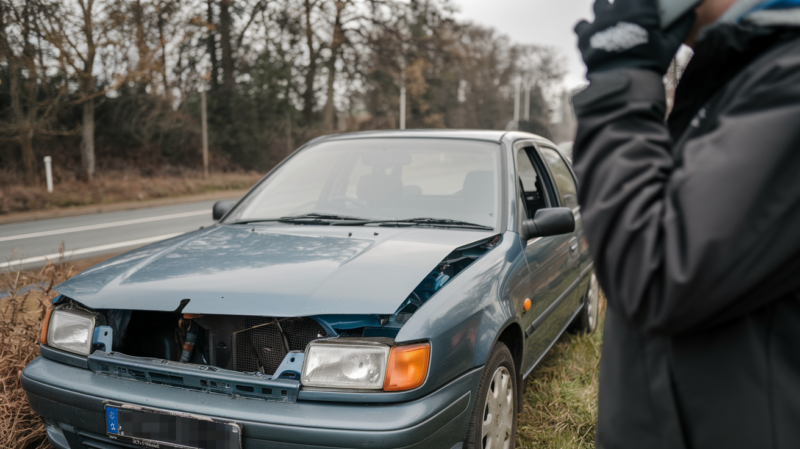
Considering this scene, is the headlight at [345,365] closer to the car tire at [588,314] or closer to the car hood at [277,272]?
the car hood at [277,272]

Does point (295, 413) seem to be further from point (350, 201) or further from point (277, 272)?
point (350, 201)

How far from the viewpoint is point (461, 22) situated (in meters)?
28.5

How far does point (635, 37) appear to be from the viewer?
0.93 m

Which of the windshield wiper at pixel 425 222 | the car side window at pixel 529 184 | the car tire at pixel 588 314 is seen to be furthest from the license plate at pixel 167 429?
the car tire at pixel 588 314

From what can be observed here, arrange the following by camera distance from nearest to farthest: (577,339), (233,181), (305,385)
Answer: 1. (305,385)
2. (577,339)
3. (233,181)

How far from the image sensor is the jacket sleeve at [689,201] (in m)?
0.79

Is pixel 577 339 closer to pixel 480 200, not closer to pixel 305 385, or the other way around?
pixel 480 200

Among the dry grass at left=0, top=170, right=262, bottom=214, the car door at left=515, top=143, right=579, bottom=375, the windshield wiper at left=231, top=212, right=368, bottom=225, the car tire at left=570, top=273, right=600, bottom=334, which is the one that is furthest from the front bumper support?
the dry grass at left=0, top=170, right=262, bottom=214

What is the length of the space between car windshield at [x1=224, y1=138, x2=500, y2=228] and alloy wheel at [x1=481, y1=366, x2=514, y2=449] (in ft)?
2.72

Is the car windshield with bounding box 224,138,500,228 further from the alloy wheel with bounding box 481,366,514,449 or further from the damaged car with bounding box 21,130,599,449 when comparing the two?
the alloy wheel with bounding box 481,366,514,449

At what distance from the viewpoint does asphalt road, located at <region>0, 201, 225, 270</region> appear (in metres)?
8.59

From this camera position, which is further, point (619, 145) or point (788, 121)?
point (619, 145)

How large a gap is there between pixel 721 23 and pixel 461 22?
29286 millimetres

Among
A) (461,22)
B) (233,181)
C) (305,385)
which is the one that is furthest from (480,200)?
(461,22)
